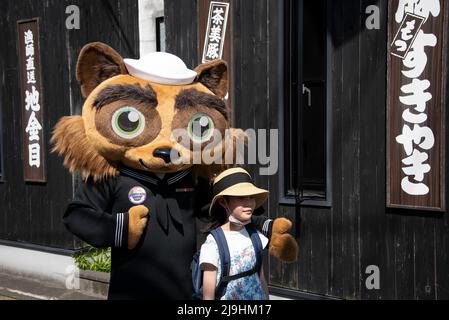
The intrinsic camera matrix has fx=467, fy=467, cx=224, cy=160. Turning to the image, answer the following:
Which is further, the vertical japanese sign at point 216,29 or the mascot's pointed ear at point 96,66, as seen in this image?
the vertical japanese sign at point 216,29

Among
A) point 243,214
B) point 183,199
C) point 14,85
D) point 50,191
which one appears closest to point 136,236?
point 183,199

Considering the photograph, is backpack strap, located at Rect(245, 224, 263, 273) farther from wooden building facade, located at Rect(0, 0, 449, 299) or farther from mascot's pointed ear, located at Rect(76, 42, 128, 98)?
wooden building facade, located at Rect(0, 0, 449, 299)

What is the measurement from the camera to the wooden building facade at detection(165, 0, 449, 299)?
4.55 metres

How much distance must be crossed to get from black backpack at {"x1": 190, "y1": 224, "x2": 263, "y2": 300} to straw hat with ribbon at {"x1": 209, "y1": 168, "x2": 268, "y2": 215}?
0.22m

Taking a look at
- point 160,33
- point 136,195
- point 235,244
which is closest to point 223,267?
point 235,244

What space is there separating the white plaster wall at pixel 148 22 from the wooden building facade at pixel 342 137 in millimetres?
1482

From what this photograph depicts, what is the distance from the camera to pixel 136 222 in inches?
114

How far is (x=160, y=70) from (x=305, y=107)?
3.01 meters

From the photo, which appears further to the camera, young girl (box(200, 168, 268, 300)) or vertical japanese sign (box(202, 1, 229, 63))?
vertical japanese sign (box(202, 1, 229, 63))

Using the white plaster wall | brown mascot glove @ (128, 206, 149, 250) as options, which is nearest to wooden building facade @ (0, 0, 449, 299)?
the white plaster wall

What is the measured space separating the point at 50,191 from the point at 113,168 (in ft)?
14.3

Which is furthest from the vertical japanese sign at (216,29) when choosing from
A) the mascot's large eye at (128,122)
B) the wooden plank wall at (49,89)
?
the mascot's large eye at (128,122)

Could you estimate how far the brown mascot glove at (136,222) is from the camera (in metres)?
2.89

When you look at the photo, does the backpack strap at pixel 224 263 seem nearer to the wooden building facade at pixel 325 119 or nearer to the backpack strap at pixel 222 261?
the backpack strap at pixel 222 261
